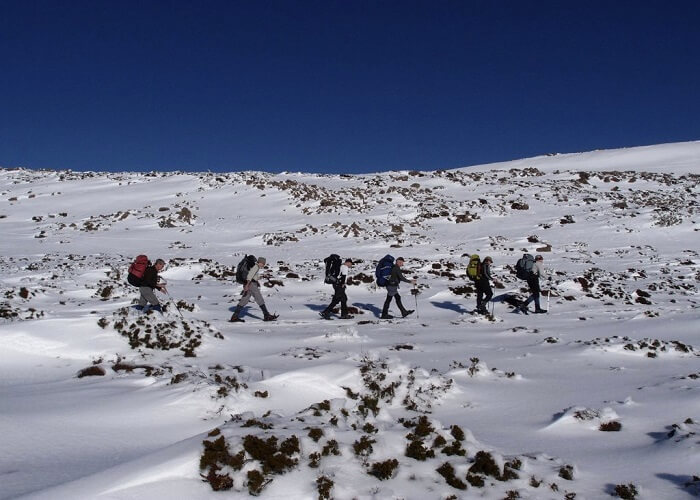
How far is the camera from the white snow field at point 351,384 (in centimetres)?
549

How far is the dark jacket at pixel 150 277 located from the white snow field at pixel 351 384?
889mm

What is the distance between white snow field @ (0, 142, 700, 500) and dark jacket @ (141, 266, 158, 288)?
0.89m

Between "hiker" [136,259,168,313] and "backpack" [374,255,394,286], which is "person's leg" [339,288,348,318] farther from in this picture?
"hiker" [136,259,168,313]

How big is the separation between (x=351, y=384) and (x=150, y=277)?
23.0 ft

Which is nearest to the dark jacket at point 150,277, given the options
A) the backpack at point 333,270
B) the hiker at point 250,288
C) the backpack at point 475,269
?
the hiker at point 250,288

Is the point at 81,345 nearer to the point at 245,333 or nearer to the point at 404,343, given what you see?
the point at 245,333

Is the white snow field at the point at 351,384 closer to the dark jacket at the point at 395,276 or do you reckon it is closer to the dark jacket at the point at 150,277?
the dark jacket at the point at 150,277

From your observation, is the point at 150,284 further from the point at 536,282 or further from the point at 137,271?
the point at 536,282

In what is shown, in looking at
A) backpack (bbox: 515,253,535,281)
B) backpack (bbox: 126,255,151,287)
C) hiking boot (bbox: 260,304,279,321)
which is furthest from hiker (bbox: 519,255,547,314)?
backpack (bbox: 126,255,151,287)

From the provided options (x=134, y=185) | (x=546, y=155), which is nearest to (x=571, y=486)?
(x=134, y=185)

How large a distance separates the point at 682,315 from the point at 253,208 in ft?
109

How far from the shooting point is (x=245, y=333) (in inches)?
529

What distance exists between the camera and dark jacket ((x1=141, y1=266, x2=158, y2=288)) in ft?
44.1

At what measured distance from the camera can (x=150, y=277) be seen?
44.2 feet
